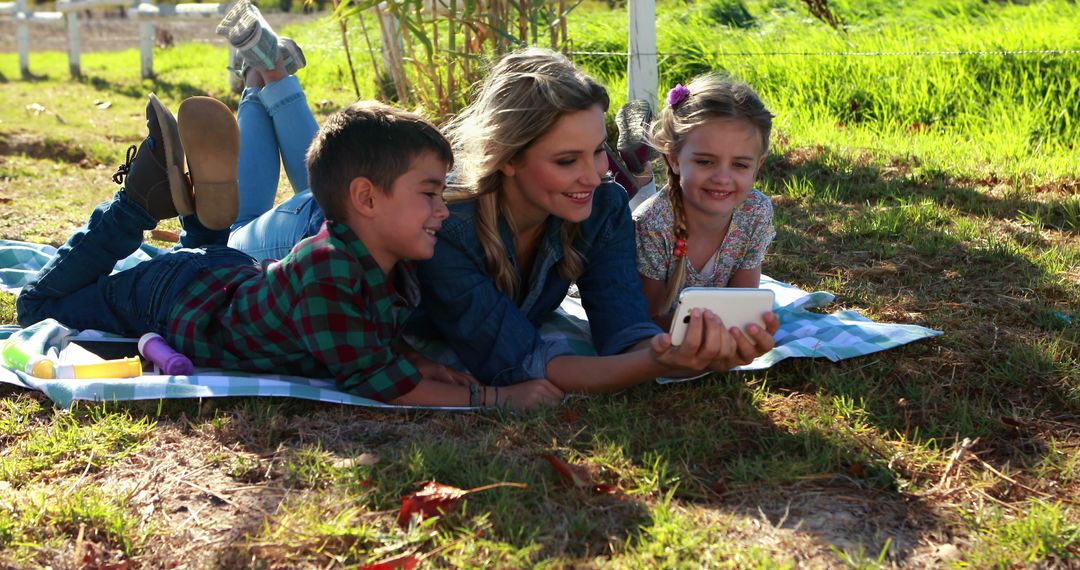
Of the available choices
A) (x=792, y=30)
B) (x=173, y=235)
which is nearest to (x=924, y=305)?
(x=173, y=235)

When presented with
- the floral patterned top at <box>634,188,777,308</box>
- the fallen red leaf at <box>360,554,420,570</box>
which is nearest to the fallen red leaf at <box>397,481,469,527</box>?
the fallen red leaf at <box>360,554,420,570</box>

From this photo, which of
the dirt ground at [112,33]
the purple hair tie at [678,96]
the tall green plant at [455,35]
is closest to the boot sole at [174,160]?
the purple hair tie at [678,96]

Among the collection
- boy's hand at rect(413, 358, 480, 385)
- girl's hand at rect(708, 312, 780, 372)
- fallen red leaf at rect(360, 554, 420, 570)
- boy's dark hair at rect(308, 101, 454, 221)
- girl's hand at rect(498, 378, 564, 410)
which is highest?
boy's dark hair at rect(308, 101, 454, 221)

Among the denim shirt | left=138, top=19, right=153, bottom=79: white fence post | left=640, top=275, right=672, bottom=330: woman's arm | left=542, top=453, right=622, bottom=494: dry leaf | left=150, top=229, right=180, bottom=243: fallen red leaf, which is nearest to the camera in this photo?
left=542, top=453, right=622, bottom=494: dry leaf

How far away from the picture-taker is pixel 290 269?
2.79m

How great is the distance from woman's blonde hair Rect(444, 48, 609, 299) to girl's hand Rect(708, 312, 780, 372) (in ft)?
2.22

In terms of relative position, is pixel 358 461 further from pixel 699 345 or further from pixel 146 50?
pixel 146 50

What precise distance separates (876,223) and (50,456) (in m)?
3.29

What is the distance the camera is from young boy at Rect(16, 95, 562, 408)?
2.78m

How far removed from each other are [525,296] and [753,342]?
2.67 feet

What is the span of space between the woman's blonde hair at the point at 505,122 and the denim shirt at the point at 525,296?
0.05 m

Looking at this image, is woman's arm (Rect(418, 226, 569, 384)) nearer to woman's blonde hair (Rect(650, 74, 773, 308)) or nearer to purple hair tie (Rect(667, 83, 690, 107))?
woman's blonde hair (Rect(650, 74, 773, 308))

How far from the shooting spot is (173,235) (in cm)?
477

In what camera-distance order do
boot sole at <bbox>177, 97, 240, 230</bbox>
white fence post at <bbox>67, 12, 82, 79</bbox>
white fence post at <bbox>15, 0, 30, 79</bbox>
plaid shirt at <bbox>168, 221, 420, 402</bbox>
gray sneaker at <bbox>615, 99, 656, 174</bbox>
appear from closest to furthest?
1. plaid shirt at <bbox>168, 221, 420, 402</bbox>
2. boot sole at <bbox>177, 97, 240, 230</bbox>
3. gray sneaker at <bbox>615, 99, 656, 174</bbox>
4. white fence post at <bbox>67, 12, 82, 79</bbox>
5. white fence post at <bbox>15, 0, 30, 79</bbox>
